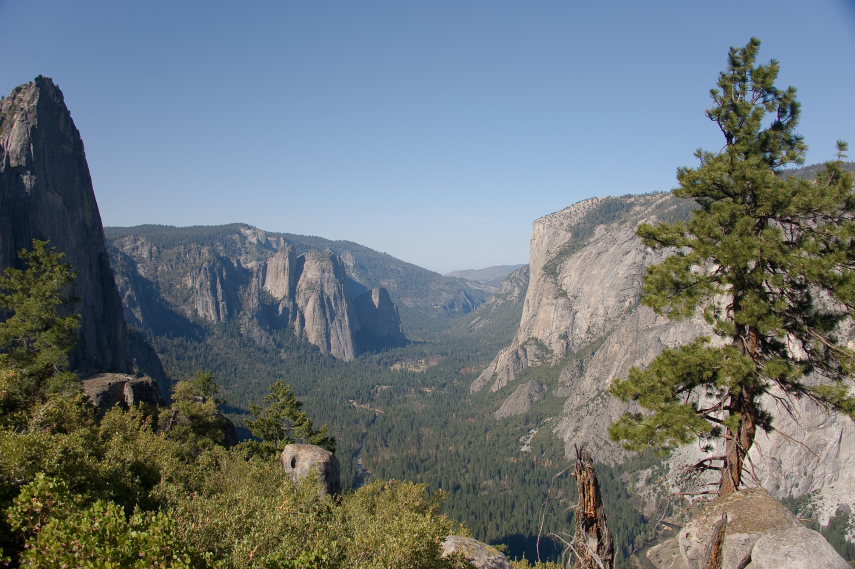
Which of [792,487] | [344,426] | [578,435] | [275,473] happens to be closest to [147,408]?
[275,473]

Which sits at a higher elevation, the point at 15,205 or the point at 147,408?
the point at 15,205

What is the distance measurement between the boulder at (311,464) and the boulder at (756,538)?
68.3ft

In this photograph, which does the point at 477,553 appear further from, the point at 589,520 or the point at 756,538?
the point at 756,538

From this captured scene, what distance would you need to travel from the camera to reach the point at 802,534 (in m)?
8.74

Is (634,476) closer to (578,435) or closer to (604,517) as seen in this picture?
(578,435)

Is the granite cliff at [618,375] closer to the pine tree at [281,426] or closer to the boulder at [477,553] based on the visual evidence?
the boulder at [477,553]

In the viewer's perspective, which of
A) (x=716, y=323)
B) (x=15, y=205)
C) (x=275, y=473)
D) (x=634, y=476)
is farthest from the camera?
(x=634, y=476)

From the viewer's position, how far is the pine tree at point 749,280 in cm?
1152

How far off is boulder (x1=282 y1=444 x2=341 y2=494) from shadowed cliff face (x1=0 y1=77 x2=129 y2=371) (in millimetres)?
55100

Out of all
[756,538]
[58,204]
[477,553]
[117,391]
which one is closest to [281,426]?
[117,391]

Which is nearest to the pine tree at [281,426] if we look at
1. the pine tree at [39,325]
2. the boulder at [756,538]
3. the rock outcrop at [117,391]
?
the rock outcrop at [117,391]

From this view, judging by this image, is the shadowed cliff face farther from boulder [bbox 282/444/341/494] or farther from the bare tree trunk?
the bare tree trunk

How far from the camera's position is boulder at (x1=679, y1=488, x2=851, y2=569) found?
8.36m

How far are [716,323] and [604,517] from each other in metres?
6.66
